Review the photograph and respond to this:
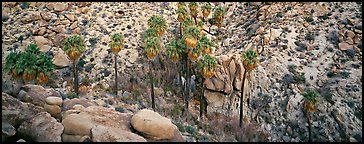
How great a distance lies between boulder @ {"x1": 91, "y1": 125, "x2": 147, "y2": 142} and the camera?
716 inches

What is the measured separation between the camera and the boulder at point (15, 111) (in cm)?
1916

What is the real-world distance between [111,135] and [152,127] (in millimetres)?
2860

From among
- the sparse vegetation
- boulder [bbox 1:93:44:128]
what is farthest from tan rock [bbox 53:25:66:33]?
boulder [bbox 1:93:44:128]

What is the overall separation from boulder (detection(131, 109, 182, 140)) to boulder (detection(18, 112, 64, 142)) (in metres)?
4.61

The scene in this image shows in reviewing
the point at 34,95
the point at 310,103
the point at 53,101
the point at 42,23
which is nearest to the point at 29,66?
Result: the point at 34,95

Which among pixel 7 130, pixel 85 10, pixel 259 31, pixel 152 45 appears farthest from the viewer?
pixel 85 10

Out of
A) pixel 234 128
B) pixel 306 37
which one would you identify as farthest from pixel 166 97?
pixel 306 37

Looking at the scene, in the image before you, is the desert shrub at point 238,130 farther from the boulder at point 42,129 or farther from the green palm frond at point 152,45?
the boulder at point 42,129

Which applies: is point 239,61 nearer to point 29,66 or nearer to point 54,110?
point 29,66

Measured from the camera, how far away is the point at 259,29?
171 feet

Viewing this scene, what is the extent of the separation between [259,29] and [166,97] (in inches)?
751

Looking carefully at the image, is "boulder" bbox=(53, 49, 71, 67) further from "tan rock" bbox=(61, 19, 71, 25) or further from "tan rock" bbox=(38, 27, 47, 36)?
"tan rock" bbox=(61, 19, 71, 25)

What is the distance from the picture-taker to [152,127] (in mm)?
20297

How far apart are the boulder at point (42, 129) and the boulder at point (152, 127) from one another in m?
4.61
